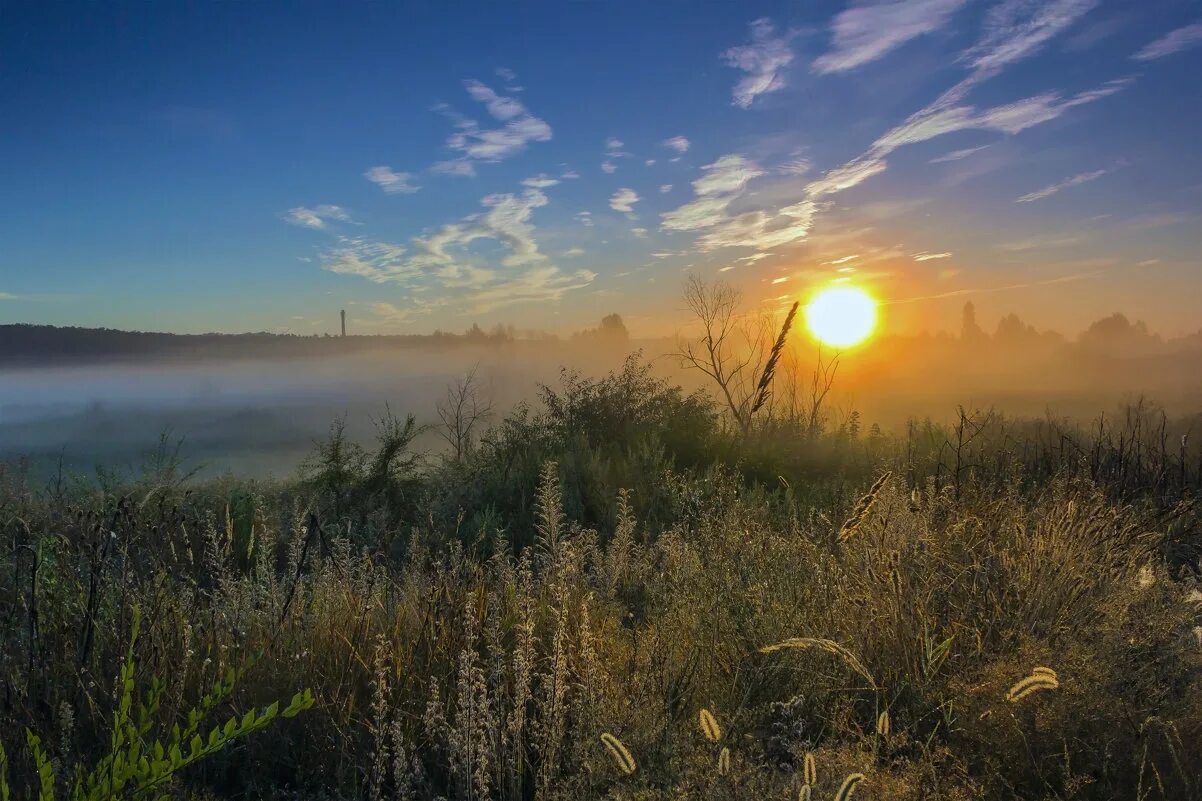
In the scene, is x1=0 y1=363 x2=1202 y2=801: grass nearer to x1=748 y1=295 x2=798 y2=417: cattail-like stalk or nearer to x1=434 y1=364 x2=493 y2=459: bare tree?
x1=748 y1=295 x2=798 y2=417: cattail-like stalk

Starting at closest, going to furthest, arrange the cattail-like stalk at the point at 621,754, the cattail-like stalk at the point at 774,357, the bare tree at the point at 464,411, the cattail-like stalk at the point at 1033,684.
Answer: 1. the cattail-like stalk at the point at 621,754
2. the cattail-like stalk at the point at 1033,684
3. the cattail-like stalk at the point at 774,357
4. the bare tree at the point at 464,411

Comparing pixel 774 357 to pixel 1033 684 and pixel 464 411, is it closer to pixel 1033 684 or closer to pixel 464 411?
pixel 1033 684

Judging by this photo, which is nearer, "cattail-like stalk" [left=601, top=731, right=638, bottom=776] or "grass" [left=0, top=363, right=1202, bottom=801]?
"cattail-like stalk" [left=601, top=731, right=638, bottom=776]

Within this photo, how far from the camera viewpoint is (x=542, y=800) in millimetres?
2977

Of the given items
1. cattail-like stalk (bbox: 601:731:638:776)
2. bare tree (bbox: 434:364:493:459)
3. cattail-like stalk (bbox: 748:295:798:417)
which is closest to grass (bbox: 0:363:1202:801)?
cattail-like stalk (bbox: 601:731:638:776)

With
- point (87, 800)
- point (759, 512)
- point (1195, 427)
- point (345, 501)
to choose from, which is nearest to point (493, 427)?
point (345, 501)

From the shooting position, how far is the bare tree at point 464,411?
13.6 meters

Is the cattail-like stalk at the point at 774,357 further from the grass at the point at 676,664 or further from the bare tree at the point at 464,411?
the bare tree at the point at 464,411

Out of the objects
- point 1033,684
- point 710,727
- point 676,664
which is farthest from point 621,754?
point 676,664

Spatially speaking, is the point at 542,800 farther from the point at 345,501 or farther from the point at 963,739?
the point at 345,501

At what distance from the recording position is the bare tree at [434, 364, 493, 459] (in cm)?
1365

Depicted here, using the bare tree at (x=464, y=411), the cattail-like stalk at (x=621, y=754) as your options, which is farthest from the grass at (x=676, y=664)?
the bare tree at (x=464, y=411)

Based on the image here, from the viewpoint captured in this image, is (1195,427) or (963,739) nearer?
(963,739)

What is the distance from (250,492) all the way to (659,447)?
18.4 feet
